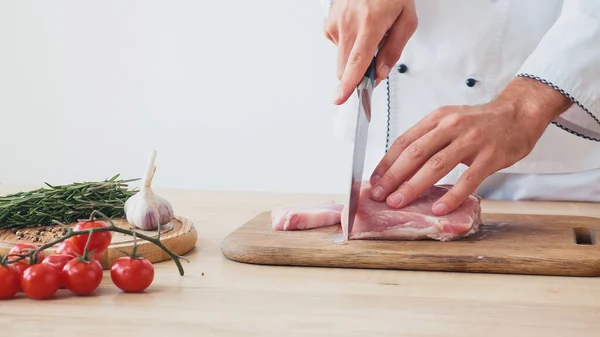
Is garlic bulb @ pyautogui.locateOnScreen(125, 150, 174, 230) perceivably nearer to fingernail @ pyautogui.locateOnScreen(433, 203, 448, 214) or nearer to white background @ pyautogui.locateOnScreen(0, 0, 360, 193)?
fingernail @ pyautogui.locateOnScreen(433, 203, 448, 214)

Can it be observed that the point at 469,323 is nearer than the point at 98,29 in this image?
Yes

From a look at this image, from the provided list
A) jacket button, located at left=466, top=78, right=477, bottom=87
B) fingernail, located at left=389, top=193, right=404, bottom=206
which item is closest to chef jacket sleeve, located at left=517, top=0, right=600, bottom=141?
jacket button, located at left=466, top=78, right=477, bottom=87

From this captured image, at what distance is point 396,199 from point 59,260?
78 cm

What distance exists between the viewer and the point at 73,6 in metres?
4.67

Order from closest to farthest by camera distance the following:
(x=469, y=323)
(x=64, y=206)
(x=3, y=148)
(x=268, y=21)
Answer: (x=469, y=323) < (x=64, y=206) < (x=268, y=21) < (x=3, y=148)

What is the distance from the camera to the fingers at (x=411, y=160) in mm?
1955

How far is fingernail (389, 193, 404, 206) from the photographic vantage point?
189cm

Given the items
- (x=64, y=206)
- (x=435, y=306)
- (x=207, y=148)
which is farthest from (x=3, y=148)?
(x=435, y=306)

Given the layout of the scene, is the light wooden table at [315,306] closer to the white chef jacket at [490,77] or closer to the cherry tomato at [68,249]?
the cherry tomato at [68,249]

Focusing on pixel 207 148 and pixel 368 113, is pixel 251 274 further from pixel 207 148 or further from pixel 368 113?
pixel 207 148

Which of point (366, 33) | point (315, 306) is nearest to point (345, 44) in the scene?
point (366, 33)

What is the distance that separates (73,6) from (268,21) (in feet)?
3.79

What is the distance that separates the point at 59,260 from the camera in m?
1.47

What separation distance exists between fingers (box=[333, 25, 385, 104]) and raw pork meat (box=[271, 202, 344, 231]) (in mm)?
257
